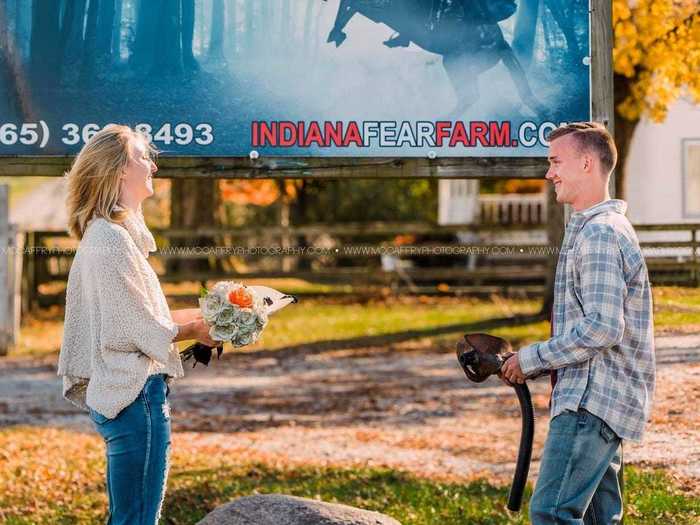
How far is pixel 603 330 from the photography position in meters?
4.21

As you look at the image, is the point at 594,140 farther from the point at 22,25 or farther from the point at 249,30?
the point at 22,25

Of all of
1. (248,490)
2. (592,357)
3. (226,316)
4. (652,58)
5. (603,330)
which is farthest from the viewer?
(652,58)

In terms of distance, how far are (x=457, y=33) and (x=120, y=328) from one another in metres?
2.69

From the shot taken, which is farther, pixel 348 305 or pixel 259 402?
pixel 348 305

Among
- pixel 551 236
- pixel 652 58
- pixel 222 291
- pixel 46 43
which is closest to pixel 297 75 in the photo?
pixel 46 43

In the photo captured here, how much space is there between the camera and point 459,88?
20.5 feet

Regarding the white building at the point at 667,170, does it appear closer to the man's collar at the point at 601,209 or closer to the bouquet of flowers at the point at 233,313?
the man's collar at the point at 601,209

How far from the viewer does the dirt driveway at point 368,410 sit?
7.69 m

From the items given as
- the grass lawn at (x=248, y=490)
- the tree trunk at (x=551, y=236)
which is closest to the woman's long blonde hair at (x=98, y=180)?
the grass lawn at (x=248, y=490)

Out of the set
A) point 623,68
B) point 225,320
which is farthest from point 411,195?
point 225,320

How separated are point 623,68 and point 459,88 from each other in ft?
23.4

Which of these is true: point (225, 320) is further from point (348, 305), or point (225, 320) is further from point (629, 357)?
point (348, 305)

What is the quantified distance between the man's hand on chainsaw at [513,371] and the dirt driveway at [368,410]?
297cm

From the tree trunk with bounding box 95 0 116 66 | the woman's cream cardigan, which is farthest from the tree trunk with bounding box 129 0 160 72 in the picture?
the woman's cream cardigan
